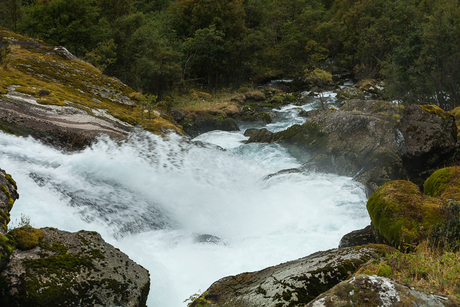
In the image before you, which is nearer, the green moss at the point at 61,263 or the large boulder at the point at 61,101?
the green moss at the point at 61,263

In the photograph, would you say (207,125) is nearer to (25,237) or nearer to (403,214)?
(403,214)

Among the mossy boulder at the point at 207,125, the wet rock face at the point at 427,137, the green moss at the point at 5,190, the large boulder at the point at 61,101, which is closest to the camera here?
the green moss at the point at 5,190

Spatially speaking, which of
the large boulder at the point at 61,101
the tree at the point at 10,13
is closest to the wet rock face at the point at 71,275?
the large boulder at the point at 61,101

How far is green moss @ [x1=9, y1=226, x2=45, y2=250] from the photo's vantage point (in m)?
3.90

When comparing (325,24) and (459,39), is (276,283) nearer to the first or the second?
(459,39)

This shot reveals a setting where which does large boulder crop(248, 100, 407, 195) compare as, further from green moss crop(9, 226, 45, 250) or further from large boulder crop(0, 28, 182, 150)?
green moss crop(9, 226, 45, 250)

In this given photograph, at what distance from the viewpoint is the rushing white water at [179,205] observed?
6.47m

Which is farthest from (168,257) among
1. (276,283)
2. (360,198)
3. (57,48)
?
(57,48)

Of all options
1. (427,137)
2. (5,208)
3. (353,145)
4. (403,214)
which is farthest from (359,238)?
(353,145)

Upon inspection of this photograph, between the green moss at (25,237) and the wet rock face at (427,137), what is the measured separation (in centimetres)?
1072

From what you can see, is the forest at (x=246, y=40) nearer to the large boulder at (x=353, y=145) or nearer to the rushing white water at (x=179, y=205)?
the large boulder at (x=353, y=145)

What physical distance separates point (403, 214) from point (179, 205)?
5.89 m

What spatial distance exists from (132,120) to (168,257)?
26.7 ft

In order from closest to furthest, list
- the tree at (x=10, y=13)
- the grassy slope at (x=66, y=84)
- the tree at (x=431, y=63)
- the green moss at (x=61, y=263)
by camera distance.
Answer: the green moss at (x=61, y=263)
the grassy slope at (x=66, y=84)
the tree at (x=431, y=63)
the tree at (x=10, y=13)
